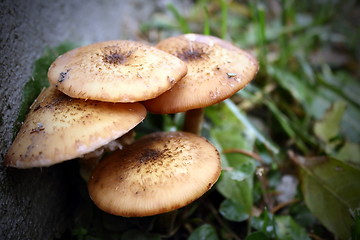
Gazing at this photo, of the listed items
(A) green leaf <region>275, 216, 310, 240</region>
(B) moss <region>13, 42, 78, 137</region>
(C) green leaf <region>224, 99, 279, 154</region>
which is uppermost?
(B) moss <region>13, 42, 78, 137</region>

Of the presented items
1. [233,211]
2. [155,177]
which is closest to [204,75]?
[155,177]

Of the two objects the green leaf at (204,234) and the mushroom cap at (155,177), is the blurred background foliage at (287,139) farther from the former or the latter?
the mushroom cap at (155,177)

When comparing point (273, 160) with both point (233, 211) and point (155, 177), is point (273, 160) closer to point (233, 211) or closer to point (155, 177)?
point (233, 211)

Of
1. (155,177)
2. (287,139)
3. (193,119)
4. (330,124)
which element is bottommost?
(287,139)

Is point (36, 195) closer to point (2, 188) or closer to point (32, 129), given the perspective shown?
point (2, 188)

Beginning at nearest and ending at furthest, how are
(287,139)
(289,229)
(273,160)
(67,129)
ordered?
1. (67,129)
2. (289,229)
3. (273,160)
4. (287,139)

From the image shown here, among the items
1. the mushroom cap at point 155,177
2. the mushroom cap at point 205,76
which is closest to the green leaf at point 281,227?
the mushroom cap at point 155,177

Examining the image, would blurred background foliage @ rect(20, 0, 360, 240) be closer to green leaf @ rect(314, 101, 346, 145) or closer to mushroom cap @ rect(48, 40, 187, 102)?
green leaf @ rect(314, 101, 346, 145)

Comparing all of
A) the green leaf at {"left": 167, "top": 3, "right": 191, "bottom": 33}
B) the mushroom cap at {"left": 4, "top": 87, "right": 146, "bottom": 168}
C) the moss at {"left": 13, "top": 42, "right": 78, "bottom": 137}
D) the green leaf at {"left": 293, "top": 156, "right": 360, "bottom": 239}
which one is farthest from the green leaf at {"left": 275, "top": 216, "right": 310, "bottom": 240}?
the green leaf at {"left": 167, "top": 3, "right": 191, "bottom": 33}
